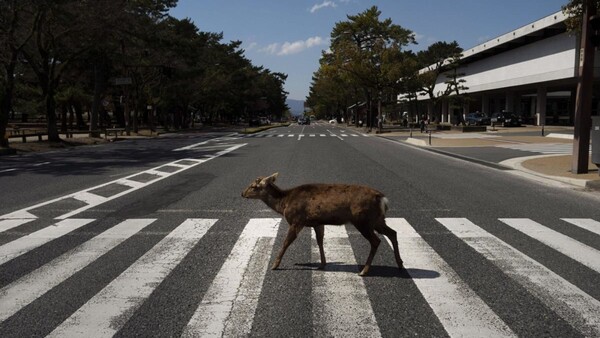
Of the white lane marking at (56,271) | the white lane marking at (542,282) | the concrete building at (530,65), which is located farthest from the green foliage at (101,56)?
the concrete building at (530,65)

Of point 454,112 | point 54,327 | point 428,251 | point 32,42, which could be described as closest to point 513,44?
point 454,112

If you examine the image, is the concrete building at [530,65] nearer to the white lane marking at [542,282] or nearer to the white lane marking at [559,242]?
the white lane marking at [559,242]

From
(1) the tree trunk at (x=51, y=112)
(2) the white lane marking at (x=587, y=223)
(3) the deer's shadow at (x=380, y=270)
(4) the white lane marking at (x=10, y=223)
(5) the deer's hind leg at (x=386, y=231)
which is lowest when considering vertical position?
(2) the white lane marking at (x=587, y=223)

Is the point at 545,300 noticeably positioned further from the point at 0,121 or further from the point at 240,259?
the point at 0,121

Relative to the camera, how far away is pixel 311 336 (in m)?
3.95

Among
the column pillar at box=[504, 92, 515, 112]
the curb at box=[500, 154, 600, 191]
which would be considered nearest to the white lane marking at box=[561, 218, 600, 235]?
the curb at box=[500, 154, 600, 191]

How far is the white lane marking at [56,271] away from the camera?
476cm

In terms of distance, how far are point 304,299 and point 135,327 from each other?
1.51 metres

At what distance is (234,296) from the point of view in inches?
190

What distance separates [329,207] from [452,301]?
1534mm

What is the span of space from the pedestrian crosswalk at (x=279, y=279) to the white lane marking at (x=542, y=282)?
13 mm

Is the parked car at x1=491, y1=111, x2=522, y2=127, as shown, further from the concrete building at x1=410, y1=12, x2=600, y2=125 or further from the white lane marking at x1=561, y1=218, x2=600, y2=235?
the white lane marking at x1=561, y1=218, x2=600, y2=235

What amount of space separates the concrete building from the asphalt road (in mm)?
35459

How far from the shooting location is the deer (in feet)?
17.4
